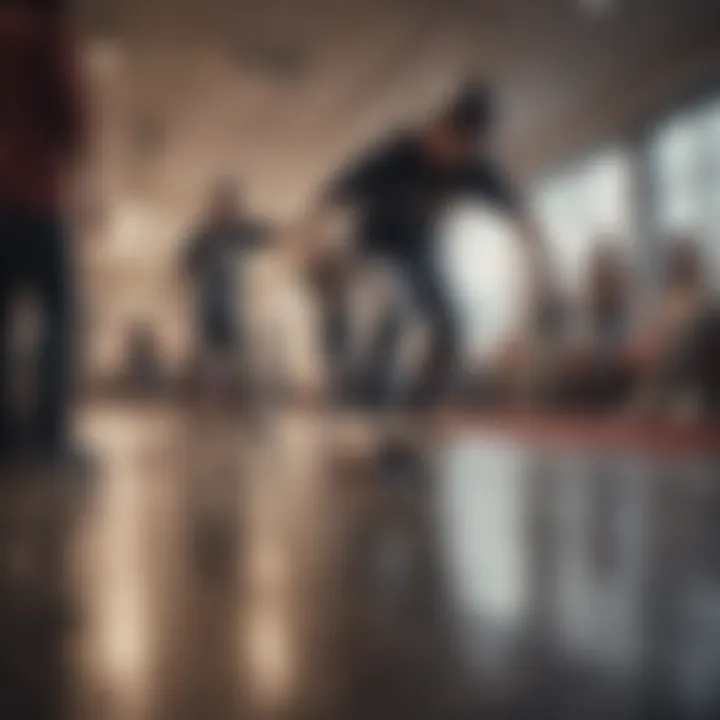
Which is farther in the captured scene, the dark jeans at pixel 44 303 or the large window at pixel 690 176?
the dark jeans at pixel 44 303

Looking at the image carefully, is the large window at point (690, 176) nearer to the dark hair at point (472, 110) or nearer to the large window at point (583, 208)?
the large window at point (583, 208)

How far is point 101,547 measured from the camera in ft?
2.07

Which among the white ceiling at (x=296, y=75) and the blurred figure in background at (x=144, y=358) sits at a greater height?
the white ceiling at (x=296, y=75)

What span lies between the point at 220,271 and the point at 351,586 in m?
0.43

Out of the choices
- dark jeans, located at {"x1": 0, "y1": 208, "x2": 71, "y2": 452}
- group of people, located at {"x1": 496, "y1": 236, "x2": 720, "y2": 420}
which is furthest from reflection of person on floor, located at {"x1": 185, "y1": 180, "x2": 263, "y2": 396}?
group of people, located at {"x1": 496, "y1": 236, "x2": 720, "y2": 420}

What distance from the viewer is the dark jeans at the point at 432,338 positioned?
83 centimetres

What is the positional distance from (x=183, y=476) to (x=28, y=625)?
0.65 m

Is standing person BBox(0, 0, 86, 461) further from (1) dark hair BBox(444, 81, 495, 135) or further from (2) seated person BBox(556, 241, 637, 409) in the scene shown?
(2) seated person BBox(556, 241, 637, 409)

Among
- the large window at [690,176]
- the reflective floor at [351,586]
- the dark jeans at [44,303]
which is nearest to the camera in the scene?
the reflective floor at [351,586]

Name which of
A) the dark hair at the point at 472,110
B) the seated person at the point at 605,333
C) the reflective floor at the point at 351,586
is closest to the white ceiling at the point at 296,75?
the dark hair at the point at 472,110

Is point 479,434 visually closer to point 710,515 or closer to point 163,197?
point 710,515

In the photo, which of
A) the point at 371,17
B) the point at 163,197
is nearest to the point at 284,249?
the point at 163,197

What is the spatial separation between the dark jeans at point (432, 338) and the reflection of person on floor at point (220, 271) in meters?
0.14

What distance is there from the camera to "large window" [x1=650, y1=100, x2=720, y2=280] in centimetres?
74
